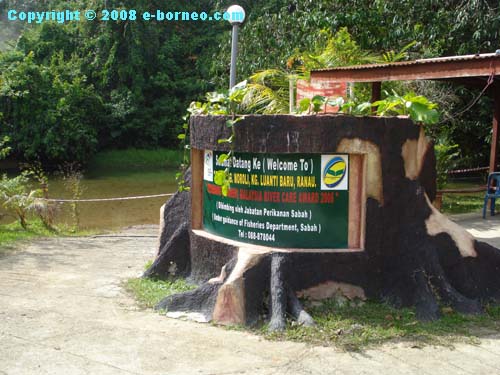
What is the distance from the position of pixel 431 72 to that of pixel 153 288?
505 centimetres

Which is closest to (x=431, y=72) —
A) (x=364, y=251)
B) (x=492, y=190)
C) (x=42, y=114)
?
(x=492, y=190)

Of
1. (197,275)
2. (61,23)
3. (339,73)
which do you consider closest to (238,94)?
(197,275)

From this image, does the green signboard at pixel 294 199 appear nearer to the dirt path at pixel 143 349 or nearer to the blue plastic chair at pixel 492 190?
the dirt path at pixel 143 349

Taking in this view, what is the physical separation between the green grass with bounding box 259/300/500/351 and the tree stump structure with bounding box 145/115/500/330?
5.1 inches

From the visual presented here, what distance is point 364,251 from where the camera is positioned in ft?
18.9

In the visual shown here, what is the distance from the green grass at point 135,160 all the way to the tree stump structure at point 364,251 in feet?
81.7

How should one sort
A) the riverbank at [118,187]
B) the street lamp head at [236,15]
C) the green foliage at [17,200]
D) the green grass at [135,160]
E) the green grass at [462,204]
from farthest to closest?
the green grass at [135,160], the riverbank at [118,187], the green grass at [462,204], the green foliage at [17,200], the street lamp head at [236,15]

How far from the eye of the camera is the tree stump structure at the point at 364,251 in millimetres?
5555

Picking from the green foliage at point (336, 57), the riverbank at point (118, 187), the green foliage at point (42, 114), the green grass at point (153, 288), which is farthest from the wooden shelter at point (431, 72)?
the green foliage at point (42, 114)

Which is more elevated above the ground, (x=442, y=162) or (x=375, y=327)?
(x=442, y=162)

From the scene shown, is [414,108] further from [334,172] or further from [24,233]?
[24,233]

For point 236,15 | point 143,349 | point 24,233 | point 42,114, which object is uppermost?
point 236,15

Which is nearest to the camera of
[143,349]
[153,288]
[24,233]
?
[143,349]

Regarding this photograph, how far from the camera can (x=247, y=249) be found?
5.81 meters
